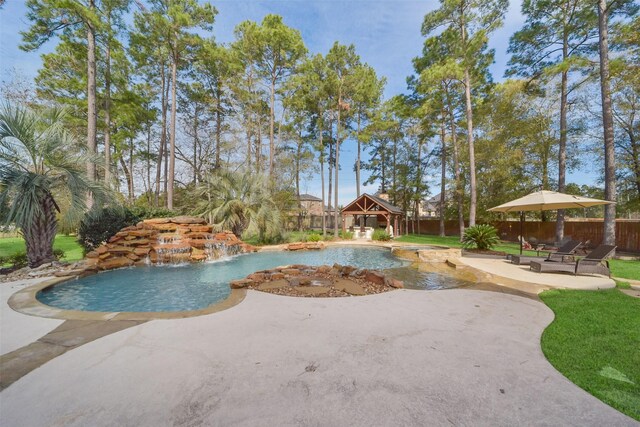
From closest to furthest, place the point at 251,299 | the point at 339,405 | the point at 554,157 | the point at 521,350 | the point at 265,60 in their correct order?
the point at 339,405 < the point at 521,350 < the point at 251,299 < the point at 554,157 < the point at 265,60

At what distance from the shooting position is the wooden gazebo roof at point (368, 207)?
1838 centimetres

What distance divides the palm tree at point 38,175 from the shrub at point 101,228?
174 centimetres

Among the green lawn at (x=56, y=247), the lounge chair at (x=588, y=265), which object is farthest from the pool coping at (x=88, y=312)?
the lounge chair at (x=588, y=265)

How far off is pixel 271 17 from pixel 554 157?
20389 mm

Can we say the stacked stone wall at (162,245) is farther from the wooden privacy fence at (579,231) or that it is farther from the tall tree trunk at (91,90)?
the wooden privacy fence at (579,231)

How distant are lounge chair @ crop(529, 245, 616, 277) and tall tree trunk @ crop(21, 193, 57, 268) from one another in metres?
12.6

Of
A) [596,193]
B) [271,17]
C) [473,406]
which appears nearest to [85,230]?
[473,406]

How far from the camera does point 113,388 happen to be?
1.89 metres

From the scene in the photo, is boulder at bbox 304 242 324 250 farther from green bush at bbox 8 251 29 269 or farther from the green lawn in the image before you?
green bush at bbox 8 251 29 269

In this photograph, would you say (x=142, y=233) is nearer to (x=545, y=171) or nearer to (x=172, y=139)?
(x=172, y=139)

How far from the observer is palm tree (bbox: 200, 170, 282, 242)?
1209 cm

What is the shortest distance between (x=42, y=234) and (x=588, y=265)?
1348 cm

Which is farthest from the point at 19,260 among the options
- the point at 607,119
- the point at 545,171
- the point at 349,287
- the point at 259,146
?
the point at 545,171

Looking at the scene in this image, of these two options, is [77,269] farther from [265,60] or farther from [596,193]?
[596,193]
